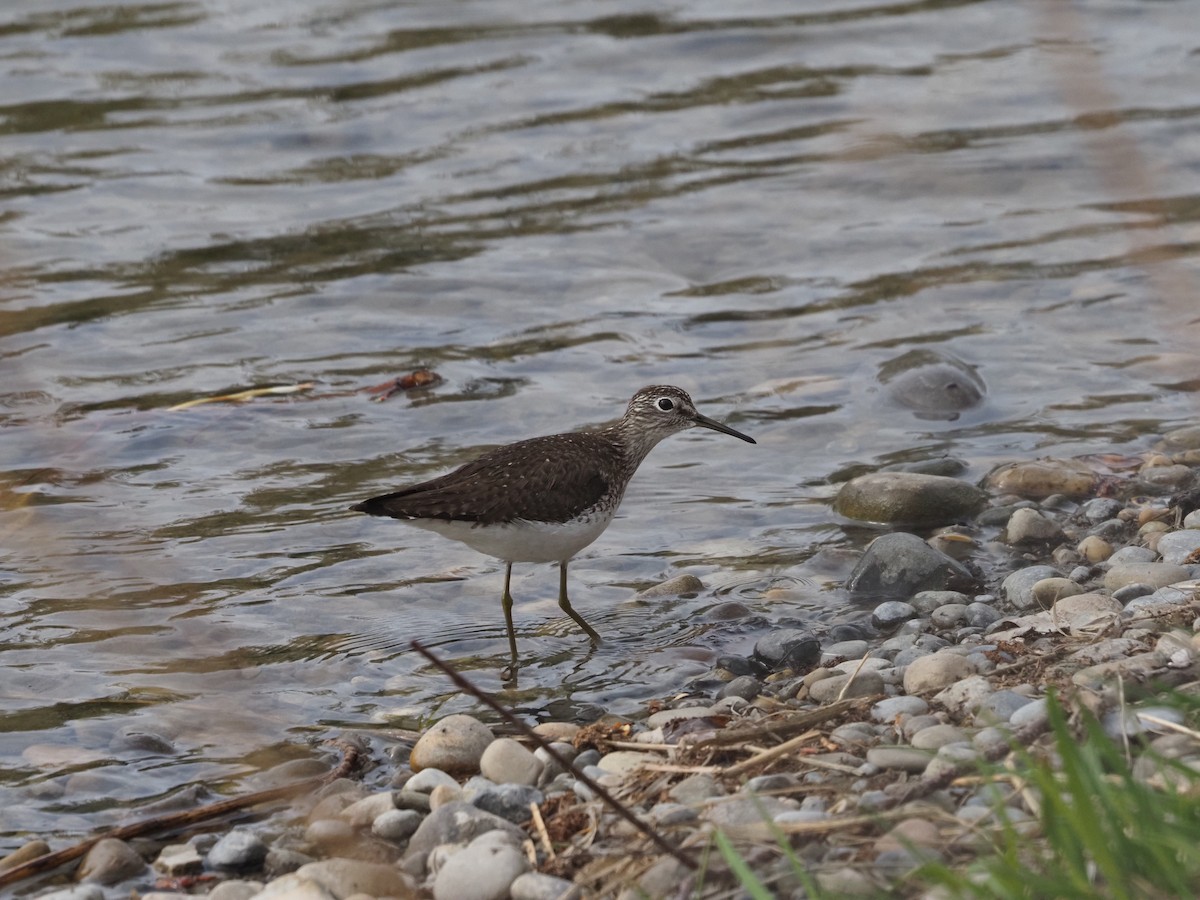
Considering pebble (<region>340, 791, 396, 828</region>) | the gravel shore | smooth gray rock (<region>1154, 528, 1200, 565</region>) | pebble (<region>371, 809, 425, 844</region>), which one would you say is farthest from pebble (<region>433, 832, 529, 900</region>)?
smooth gray rock (<region>1154, 528, 1200, 565</region>)

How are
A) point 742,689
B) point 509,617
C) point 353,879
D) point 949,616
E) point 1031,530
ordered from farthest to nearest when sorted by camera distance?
point 1031,530
point 509,617
point 949,616
point 742,689
point 353,879

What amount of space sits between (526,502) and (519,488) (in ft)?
0.36

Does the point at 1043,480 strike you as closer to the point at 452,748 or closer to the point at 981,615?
the point at 981,615

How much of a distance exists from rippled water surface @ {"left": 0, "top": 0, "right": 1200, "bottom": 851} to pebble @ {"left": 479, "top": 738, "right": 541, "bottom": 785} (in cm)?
104

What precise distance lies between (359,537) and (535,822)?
3955 millimetres

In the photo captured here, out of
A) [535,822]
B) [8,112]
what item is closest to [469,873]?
[535,822]

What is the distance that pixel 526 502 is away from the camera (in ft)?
24.6

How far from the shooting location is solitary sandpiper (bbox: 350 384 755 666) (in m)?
7.32

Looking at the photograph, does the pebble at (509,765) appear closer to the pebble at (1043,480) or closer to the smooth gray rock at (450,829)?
the smooth gray rock at (450,829)

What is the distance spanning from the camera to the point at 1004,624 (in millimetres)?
6895

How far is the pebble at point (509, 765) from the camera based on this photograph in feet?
19.3

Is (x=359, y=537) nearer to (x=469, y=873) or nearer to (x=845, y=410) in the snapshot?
Result: (x=845, y=410)

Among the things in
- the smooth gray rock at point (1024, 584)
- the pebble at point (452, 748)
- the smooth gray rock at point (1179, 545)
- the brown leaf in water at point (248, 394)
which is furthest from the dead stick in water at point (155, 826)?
the brown leaf in water at point (248, 394)

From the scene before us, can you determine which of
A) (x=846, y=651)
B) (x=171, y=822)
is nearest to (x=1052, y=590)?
(x=846, y=651)
